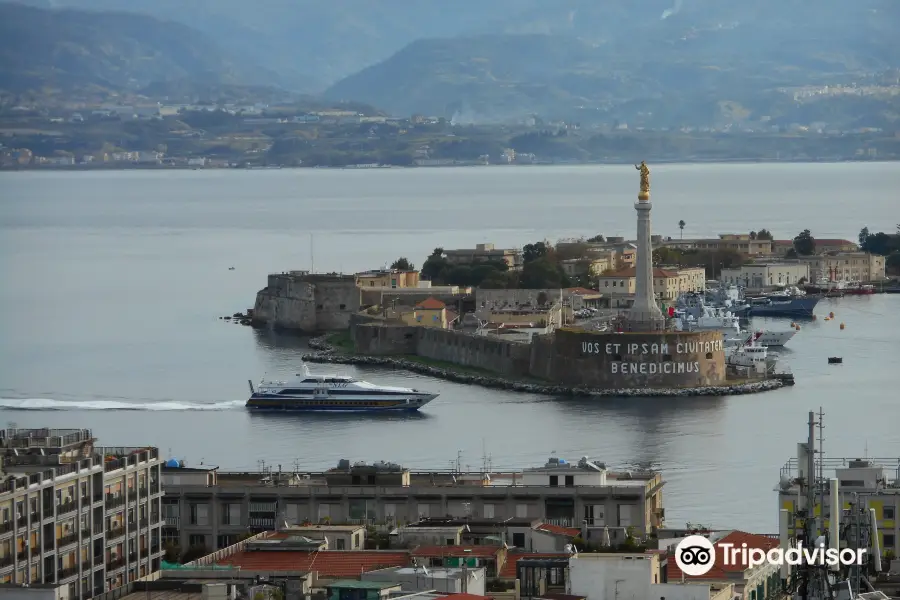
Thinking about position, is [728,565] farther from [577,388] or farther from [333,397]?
[577,388]

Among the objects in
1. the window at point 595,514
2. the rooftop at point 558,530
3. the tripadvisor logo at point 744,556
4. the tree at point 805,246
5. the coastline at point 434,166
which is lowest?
the window at point 595,514

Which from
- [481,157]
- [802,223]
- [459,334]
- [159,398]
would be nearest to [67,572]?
[159,398]

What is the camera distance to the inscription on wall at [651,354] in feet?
106

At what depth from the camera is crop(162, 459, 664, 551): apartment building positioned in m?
15.9

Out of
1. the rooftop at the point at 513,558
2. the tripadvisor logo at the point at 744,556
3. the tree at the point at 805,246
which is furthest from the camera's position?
the tree at the point at 805,246

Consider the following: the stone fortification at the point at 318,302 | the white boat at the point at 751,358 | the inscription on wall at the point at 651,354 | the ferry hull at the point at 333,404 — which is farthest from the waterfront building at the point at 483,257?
the ferry hull at the point at 333,404

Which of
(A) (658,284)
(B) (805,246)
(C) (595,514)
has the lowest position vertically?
(C) (595,514)

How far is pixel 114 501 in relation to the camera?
12992 millimetres

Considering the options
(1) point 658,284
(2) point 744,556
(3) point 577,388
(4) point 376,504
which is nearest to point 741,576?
(2) point 744,556

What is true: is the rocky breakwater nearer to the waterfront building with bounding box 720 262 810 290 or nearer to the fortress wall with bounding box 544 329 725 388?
the fortress wall with bounding box 544 329 725 388

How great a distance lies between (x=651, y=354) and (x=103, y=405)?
6.90 metres

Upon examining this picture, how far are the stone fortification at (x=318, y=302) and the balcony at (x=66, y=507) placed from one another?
3062 cm

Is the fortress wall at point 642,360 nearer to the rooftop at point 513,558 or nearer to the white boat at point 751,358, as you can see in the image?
the white boat at point 751,358

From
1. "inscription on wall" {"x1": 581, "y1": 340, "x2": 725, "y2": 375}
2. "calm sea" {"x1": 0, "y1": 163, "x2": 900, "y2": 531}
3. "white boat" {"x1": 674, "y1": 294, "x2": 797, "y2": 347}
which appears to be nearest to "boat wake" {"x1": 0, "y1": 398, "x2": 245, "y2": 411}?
"calm sea" {"x1": 0, "y1": 163, "x2": 900, "y2": 531}
